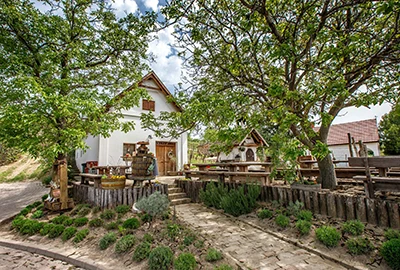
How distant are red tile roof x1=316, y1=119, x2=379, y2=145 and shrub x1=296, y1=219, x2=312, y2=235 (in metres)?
19.0

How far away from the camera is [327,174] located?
545 cm

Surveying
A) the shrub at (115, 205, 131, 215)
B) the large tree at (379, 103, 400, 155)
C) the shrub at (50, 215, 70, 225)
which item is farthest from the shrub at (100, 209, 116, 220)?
the large tree at (379, 103, 400, 155)

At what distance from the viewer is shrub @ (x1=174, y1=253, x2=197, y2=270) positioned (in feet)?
9.35

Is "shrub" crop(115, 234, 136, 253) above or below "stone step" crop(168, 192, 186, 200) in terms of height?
below

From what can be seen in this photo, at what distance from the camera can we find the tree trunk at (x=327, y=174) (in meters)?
5.38

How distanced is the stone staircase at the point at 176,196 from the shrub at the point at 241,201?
5.83 feet

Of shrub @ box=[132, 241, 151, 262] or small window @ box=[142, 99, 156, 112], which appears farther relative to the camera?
small window @ box=[142, 99, 156, 112]

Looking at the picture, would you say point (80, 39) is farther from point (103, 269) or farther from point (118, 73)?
point (103, 269)

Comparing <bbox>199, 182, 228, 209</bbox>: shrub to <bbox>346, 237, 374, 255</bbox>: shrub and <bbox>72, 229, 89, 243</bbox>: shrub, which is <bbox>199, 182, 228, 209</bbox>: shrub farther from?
<bbox>72, 229, 89, 243</bbox>: shrub

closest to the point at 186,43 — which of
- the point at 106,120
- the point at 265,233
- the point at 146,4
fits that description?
the point at 146,4

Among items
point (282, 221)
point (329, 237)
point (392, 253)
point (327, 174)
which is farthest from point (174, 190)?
point (392, 253)

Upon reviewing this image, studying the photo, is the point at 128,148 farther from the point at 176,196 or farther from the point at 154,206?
the point at 154,206

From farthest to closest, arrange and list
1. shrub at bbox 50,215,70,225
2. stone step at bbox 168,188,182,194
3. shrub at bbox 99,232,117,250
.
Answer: stone step at bbox 168,188,182,194 → shrub at bbox 50,215,70,225 → shrub at bbox 99,232,117,250

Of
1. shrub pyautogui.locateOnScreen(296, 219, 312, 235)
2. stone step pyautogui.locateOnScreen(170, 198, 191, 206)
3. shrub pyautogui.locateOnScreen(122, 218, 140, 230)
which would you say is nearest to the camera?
shrub pyautogui.locateOnScreen(296, 219, 312, 235)
